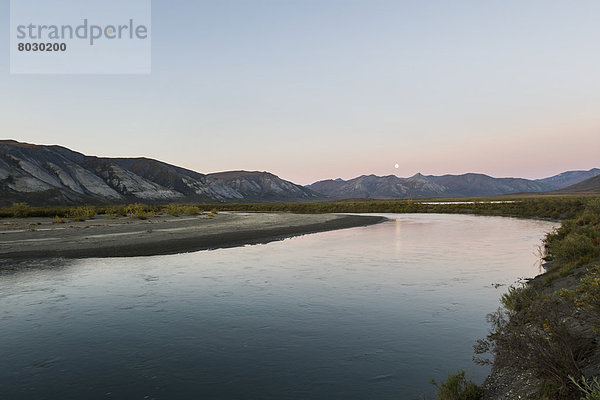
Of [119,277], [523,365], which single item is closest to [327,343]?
[523,365]

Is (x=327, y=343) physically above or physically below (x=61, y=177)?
below

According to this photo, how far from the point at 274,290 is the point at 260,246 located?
1452 cm

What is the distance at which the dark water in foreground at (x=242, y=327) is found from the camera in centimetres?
757

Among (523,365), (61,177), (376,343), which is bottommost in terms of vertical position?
(376,343)

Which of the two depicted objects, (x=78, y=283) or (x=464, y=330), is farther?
(x=78, y=283)

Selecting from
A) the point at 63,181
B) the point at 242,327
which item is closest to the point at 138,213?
the point at 242,327

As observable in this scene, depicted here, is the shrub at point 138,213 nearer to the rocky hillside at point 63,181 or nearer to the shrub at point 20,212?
the shrub at point 20,212

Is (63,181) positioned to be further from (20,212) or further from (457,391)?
(457,391)

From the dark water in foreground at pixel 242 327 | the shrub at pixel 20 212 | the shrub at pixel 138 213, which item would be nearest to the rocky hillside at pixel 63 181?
the shrub at pixel 20 212

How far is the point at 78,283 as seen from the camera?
16578mm

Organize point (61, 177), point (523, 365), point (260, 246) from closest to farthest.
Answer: point (523, 365) → point (260, 246) → point (61, 177)

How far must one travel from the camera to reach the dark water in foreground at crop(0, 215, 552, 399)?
7566mm

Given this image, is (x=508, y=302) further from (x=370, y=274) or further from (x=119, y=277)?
(x=119, y=277)

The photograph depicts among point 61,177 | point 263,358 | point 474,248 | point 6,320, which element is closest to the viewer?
point 263,358
